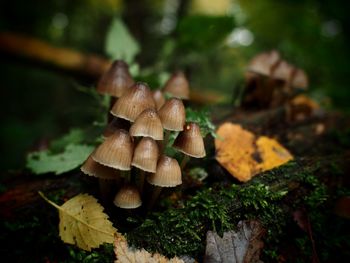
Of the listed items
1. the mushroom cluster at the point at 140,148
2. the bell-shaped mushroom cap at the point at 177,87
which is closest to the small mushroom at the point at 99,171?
the mushroom cluster at the point at 140,148

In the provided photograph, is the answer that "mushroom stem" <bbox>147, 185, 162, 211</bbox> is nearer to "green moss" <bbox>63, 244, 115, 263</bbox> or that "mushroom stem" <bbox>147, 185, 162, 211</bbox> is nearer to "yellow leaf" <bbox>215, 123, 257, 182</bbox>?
"green moss" <bbox>63, 244, 115, 263</bbox>

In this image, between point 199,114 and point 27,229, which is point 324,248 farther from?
point 27,229

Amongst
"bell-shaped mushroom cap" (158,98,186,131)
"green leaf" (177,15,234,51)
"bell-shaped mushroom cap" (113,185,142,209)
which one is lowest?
"bell-shaped mushroom cap" (113,185,142,209)

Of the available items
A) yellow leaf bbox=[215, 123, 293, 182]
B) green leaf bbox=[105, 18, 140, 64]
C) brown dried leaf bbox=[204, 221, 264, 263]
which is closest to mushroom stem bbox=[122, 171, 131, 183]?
brown dried leaf bbox=[204, 221, 264, 263]

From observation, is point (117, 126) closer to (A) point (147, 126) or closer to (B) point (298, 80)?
(A) point (147, 126)

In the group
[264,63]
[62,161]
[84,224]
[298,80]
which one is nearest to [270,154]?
[264,63]
